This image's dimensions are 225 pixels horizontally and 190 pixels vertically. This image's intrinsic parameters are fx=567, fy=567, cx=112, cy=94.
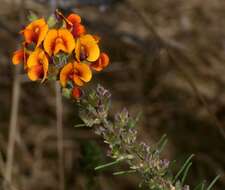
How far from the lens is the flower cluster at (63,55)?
5.24ft

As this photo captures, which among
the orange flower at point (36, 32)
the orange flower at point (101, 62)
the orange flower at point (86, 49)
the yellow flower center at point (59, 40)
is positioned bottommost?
the orange flower at point (101, 62)

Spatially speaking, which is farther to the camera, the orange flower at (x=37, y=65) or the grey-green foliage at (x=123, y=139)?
the grey-green foliage at (x=123, y=139)

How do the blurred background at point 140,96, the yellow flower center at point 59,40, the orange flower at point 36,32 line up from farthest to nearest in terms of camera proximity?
the blurred background at point 140,96 < the orange flower at point 36,32 < the yellow flower center at point 59,40

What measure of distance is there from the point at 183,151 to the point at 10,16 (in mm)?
1903

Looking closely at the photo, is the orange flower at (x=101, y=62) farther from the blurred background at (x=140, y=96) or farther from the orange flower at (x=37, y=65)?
the blurred background at (x=140, y=96)

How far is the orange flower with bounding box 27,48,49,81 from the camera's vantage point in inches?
62.6

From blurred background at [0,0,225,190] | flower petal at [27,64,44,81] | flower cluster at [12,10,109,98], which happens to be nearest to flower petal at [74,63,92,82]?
flower cluster at [12,10,109,98]

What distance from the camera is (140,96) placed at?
4660 mm

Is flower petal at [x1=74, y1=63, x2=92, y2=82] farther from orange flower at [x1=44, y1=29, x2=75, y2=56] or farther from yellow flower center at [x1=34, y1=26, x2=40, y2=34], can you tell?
yellow flower center at [x1=34, y1=26, x2=40, y2=34]

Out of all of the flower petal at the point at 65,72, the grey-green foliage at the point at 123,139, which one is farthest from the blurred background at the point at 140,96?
the flower petal at the point at 65,72

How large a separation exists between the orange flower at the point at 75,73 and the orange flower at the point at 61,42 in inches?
1.9

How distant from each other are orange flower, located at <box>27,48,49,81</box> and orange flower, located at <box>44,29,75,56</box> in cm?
3

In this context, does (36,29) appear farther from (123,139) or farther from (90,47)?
(123,139)

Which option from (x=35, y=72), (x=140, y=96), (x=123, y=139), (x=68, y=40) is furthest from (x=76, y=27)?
(x=140, y=96)
